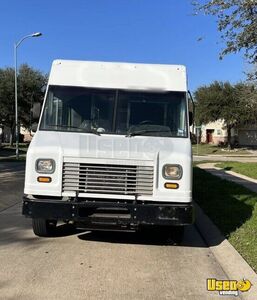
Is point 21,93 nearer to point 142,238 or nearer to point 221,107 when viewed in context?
point 221,107

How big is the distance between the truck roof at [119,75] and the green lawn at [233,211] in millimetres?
2606

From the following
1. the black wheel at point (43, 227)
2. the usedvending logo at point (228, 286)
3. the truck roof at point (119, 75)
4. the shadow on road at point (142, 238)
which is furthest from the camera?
the truck roof at point (119, 75)

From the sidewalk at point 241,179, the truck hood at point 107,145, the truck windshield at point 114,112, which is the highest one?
the truck windshield at point 114,112

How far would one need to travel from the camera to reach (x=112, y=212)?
23.6ft

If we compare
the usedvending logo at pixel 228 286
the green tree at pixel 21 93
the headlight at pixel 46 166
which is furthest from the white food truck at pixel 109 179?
the green tree at pixel 21 93

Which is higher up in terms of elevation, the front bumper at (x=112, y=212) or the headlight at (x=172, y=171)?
the headlight at (x=172, y=171)

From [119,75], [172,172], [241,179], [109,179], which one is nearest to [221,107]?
[241,179]

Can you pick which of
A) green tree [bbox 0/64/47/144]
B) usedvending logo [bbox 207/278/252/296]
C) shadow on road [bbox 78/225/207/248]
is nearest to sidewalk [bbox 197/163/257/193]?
shadow on road [bbox 78/225/207/248]

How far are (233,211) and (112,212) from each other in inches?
167

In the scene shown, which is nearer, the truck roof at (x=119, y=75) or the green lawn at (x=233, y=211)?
the green lawn at (x=233, y=211)

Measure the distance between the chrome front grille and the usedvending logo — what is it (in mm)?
1684

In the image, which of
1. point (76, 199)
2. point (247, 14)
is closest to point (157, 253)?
point (76, 199)

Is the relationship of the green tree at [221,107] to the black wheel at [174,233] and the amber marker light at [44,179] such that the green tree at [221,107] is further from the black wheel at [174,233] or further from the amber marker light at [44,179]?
the amber marker light at [44,179]

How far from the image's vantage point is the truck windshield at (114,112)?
26.3ft
